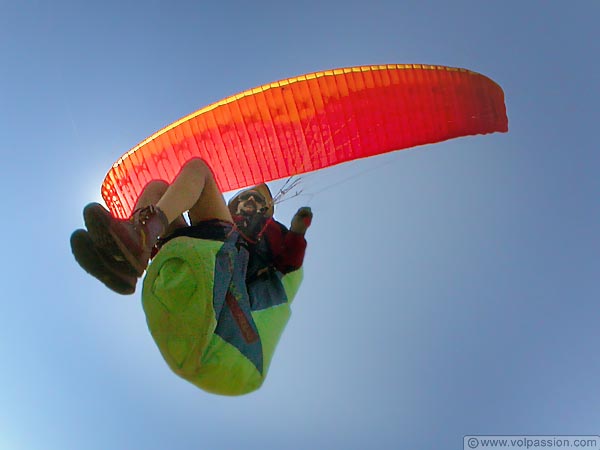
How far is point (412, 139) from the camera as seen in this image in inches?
204

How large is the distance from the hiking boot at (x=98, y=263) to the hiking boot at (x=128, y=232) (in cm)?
4

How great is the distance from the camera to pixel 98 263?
2.53 metres

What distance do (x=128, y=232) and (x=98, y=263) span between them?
22 cm

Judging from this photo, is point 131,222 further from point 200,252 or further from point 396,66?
point 396,66

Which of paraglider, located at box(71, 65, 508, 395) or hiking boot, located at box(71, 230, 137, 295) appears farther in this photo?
paraglider, located at box(71, 65, 508, 395)

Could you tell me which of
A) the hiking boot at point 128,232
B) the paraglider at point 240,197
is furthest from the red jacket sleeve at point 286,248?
the hiking boot at point 128,232

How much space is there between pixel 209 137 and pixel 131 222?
2497 millimetres

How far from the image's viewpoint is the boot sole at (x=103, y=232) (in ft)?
7.79

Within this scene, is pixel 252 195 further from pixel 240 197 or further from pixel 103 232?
pixel 103 232

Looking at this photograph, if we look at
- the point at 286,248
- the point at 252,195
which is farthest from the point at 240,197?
the point at 286,248

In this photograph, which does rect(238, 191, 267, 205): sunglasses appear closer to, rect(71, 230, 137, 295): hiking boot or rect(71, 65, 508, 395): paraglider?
rect(71, 65, 508, 395): paraglider

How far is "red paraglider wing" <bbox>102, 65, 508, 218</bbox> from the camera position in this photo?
4.98 meters

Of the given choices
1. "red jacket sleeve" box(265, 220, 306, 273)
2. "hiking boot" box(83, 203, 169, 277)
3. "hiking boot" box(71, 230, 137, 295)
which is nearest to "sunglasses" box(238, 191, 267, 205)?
"red jacket sleeve" box(265, 220, 306, 273)

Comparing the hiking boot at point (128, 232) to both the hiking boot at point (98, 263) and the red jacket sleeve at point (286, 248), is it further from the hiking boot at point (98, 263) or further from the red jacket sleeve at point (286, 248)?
the red jacket sleeve at point (286, 248)
